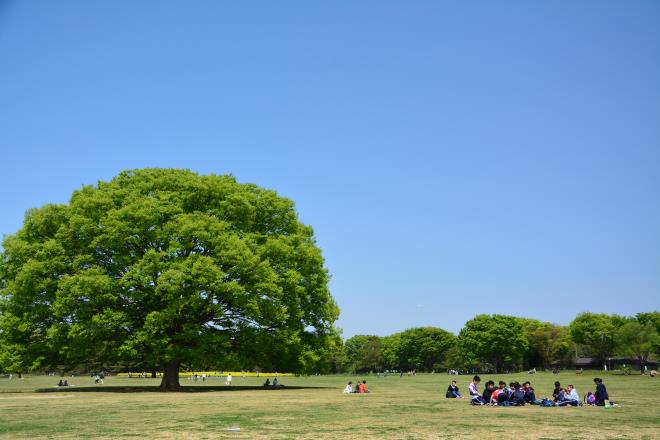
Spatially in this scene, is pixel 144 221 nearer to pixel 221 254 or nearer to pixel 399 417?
pixel 221 254

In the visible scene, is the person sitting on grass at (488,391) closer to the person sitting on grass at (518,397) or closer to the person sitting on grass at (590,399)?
the person sitting on grass at (518,397)

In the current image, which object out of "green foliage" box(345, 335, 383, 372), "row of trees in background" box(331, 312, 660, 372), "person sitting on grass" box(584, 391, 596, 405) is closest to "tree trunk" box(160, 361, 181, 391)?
"person sitting on grass" box(584, 391, 596, 405)

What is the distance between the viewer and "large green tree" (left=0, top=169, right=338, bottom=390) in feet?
143

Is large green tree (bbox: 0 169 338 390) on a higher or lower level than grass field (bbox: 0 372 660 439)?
higher

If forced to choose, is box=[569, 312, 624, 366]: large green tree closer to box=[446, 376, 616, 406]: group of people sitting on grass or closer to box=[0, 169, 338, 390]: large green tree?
box=[0, 169, 338, 390]: large green tree

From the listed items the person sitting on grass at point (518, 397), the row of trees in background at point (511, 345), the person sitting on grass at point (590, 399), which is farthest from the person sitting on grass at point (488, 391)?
the row of trees in background at point (511, 345)

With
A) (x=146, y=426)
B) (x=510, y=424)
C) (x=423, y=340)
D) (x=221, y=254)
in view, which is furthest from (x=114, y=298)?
(x=423, y=340)

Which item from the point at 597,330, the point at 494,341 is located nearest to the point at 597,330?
the point at 597,330

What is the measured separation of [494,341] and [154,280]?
120522mm

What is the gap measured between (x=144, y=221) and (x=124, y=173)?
27.9 ft

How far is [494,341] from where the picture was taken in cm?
14975

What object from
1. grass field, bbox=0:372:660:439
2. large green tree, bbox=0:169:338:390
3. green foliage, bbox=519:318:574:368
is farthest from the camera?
green foliage, bbox=519:318:574:368

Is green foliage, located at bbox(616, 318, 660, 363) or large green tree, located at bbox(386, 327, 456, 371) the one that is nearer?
green foliage, located at bbox(616, 318, 660, 363)

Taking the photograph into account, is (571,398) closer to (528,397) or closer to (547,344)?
(528,397)
